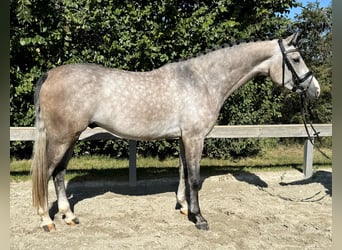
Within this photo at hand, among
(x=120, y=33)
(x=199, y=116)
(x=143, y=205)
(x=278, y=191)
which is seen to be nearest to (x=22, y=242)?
(x=143, y=205)

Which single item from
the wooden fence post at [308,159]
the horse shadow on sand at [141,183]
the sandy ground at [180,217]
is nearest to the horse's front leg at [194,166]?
the sandy ground at [180,217]

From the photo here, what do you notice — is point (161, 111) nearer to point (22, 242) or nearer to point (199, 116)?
point (199, 116)

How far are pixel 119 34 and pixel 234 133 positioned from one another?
2.72 metres

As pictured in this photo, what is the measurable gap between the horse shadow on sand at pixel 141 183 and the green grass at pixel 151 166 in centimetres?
6

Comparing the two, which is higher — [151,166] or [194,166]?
[194,166]

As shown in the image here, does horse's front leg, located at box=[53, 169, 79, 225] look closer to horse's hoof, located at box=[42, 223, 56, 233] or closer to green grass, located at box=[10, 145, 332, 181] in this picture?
horse's hoof, located at box=[42, 223, 56, 233]

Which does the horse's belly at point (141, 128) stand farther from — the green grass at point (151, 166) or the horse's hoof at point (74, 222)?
the green grass at point (151, 166)

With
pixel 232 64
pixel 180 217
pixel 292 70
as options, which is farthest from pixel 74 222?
pixel 292 70

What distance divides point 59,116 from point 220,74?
175cm

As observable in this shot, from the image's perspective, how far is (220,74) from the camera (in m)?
3.56

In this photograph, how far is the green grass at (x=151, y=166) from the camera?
5.61 m

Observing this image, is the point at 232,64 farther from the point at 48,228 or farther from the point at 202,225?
the point at 48,228

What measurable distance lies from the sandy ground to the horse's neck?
1.41m

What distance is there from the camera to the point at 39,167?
10.4 feet
